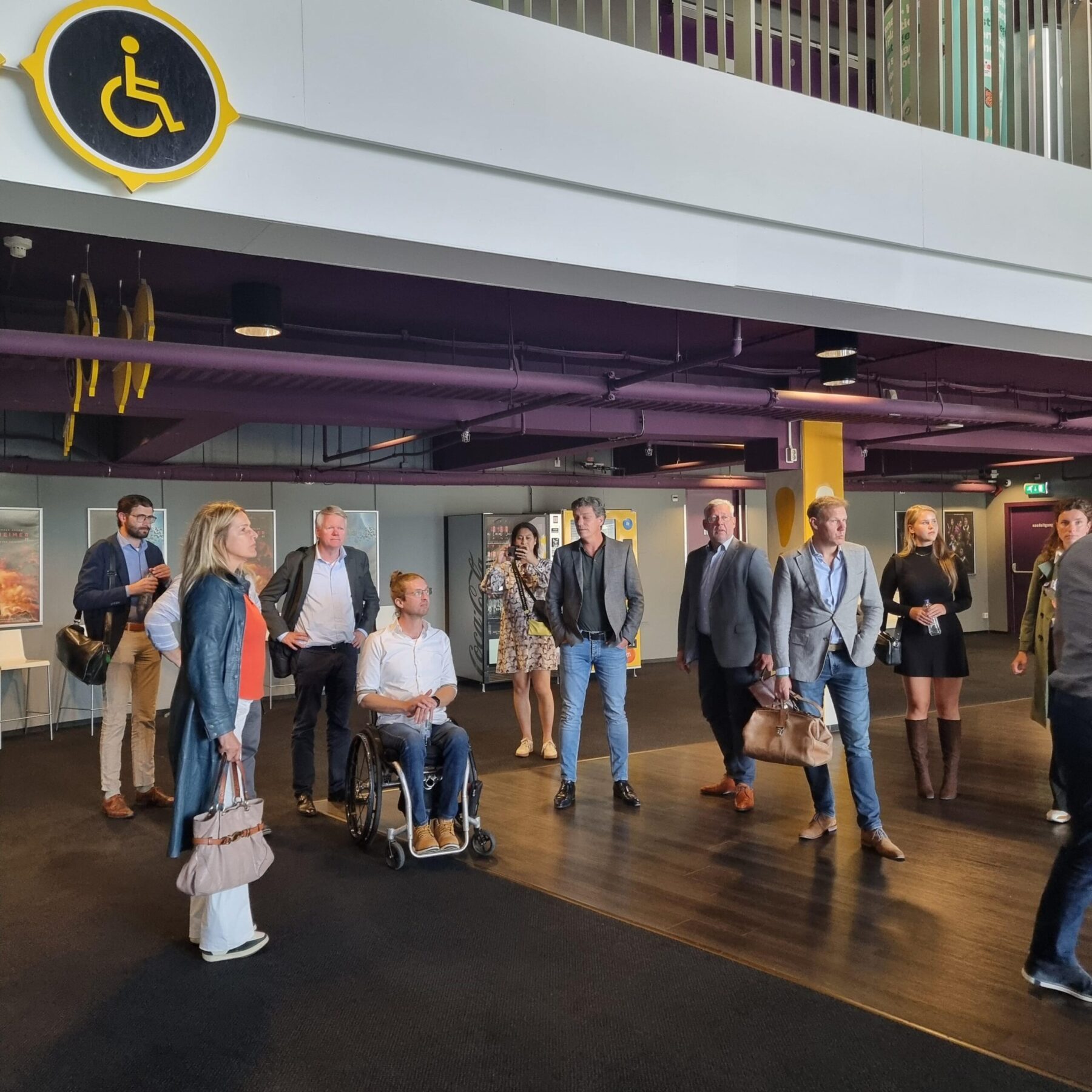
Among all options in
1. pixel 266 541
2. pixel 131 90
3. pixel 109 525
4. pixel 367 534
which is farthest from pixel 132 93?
pixel 367 534

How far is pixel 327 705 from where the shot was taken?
5160 mm

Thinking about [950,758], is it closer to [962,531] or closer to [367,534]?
[367,534]

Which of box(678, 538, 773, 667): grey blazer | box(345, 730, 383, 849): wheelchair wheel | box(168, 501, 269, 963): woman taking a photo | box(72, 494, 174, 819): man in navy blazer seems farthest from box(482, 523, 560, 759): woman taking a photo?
box(168, 501, 269, 963): woman taking a photo

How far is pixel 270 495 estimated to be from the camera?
9945 mm

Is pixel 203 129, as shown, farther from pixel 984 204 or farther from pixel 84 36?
pixel 984 204

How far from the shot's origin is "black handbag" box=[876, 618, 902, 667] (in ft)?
16.6

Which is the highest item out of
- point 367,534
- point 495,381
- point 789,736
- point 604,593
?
point 495,381

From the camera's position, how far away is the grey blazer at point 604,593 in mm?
5148

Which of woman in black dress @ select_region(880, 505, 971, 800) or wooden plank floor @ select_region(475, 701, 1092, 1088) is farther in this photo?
woman in black dress @ select_region(880, 505, 971, 800)

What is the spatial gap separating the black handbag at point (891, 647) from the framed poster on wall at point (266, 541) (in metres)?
6.57

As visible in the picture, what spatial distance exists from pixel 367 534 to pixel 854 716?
7.19m

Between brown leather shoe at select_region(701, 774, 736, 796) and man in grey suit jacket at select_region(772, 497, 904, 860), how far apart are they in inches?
42.4

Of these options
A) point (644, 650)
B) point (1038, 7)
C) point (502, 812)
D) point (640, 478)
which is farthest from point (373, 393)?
point (644, 650)

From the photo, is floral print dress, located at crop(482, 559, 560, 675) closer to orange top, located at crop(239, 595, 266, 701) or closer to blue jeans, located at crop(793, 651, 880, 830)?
blue jeans, located at crop(793, 651, 880, 830)
